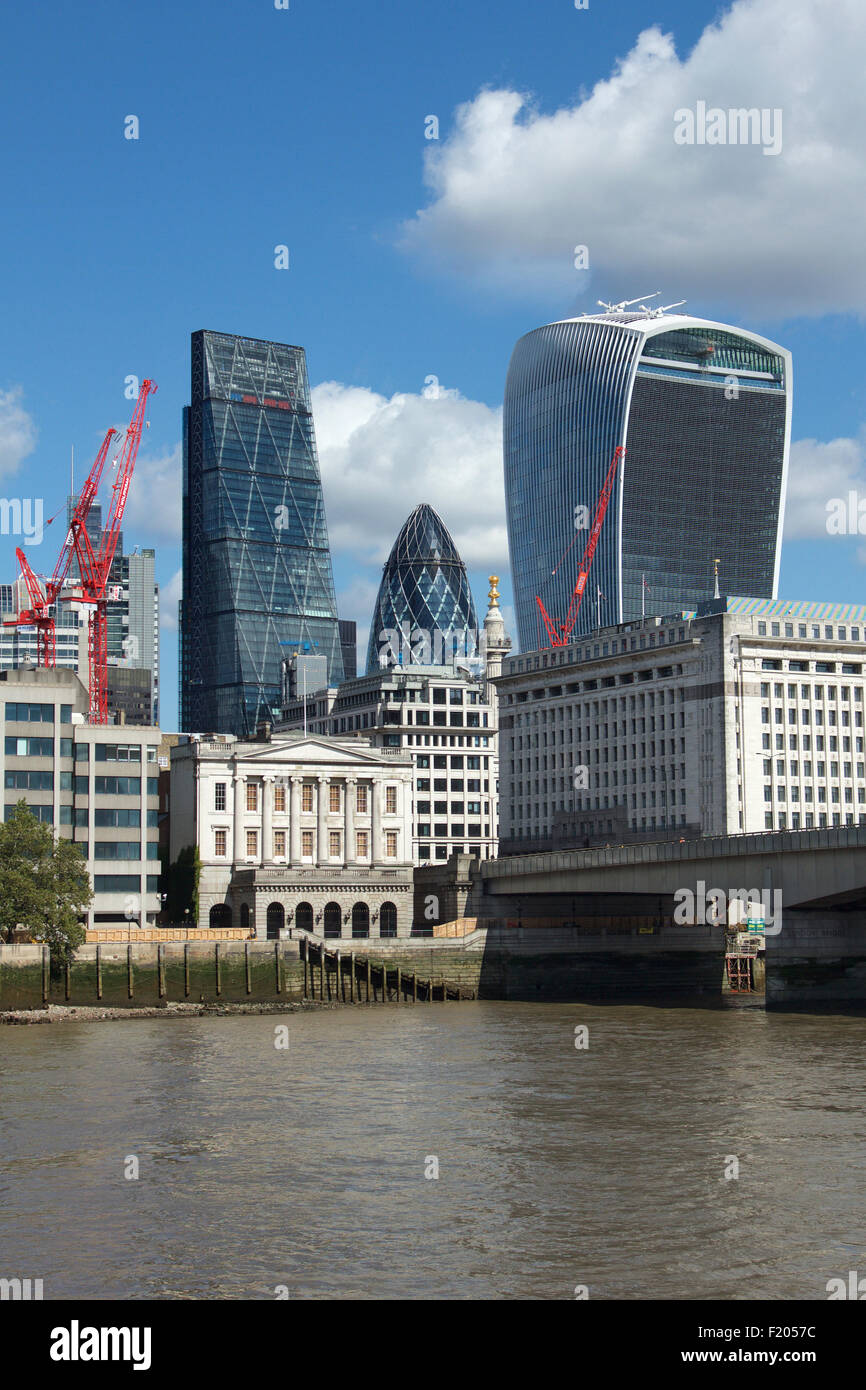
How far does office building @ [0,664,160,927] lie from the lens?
113000 mm

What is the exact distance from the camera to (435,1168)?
42156 mm

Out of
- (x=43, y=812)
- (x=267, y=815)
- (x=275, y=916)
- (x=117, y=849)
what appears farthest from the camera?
(x=267, y=815)

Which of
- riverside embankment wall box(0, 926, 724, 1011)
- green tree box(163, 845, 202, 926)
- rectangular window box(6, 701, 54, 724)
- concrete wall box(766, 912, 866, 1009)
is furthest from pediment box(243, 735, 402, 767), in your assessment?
concrete wall box(766, 912, 866, 1009)

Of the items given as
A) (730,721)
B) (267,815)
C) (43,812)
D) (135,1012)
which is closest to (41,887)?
(135,1012)

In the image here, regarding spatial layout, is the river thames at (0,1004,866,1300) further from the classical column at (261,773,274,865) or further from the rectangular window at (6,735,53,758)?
the classical column at (261,773,274,865)

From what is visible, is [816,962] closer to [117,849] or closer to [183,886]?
[117,849]

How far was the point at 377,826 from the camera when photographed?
13375 cm

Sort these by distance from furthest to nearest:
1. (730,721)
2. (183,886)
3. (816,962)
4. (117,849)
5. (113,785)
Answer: (730,721), (183,886), (117,849), (113,785), (816,962)

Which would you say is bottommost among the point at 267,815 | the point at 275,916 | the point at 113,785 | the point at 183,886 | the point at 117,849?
the point at 275,916

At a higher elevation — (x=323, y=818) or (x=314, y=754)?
(x=314, y=754)

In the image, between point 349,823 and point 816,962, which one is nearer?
point 816,962

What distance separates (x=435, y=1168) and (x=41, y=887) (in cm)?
5784

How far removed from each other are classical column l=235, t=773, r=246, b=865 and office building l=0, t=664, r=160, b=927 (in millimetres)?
11779
